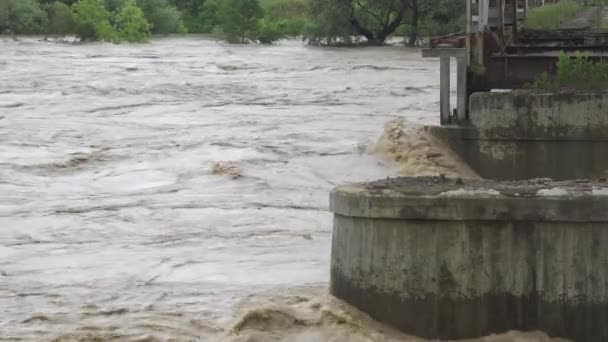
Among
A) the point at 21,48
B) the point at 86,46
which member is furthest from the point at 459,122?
the point at 86,46

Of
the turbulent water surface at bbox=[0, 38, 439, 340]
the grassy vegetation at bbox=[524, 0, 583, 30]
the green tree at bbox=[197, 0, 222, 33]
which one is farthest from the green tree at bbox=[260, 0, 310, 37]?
the turbulent water surface at bbox=[0, 38, 439, 340]

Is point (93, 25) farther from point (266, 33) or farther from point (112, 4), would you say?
point (266, 33)

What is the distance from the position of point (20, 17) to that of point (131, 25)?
19.6 feet

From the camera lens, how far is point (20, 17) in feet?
197

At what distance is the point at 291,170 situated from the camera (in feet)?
62.4

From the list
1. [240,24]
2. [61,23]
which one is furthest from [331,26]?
[61,23]

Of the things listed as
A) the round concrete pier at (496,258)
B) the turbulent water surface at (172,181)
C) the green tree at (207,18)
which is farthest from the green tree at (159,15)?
the round concrete pier at (496,258)

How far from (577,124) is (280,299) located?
23.9ft

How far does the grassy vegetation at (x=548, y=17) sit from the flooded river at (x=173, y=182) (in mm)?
3746

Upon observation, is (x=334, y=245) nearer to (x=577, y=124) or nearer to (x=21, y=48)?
(x=577, y=124)

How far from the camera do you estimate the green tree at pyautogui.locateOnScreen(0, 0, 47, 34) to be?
2355 inches

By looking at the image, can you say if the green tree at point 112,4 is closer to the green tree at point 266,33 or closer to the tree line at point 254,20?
the tree line at point 254,20

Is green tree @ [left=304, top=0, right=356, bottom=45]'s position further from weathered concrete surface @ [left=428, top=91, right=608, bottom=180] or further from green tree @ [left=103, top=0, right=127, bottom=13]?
weathered concrete surface @ [left=428, top=91, right=608, bottom=180]

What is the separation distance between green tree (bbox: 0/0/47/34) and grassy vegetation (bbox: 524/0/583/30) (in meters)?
29.4
